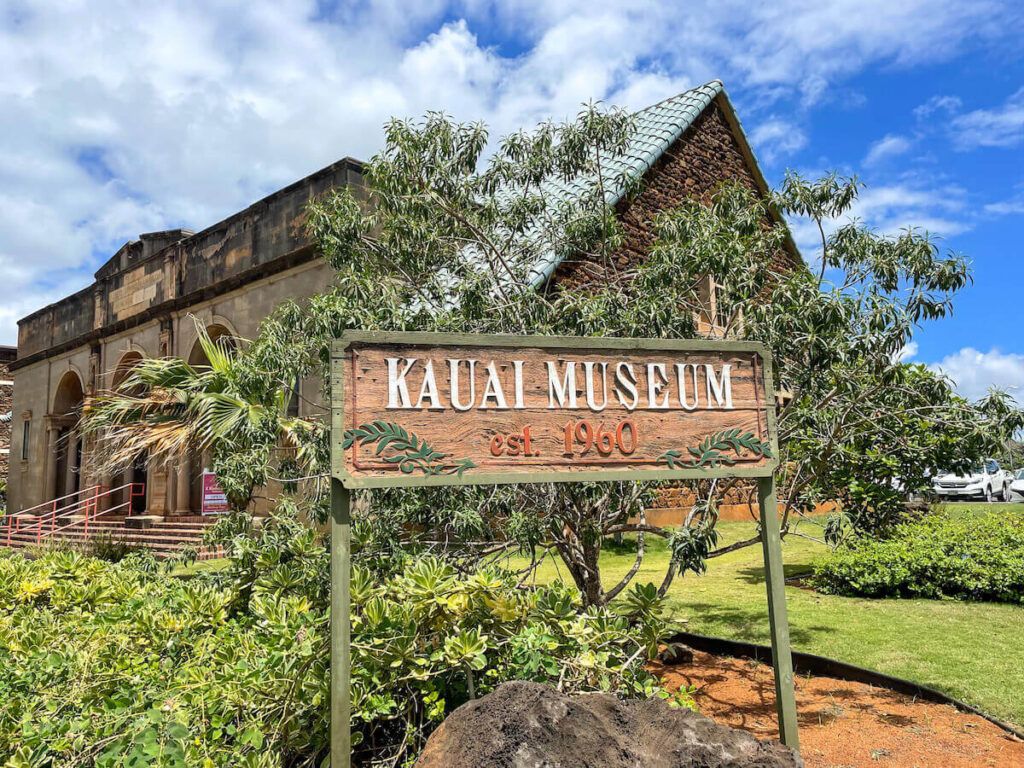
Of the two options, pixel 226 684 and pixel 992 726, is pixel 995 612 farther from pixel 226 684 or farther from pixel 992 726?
pixel 226 684

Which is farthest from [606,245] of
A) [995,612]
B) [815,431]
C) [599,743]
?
[995,612]

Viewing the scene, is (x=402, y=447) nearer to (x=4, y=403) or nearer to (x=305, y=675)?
(x=305, y=675)

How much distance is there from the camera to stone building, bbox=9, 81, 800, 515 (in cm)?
1390

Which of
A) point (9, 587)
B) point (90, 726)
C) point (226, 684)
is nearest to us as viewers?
point (90, 726)

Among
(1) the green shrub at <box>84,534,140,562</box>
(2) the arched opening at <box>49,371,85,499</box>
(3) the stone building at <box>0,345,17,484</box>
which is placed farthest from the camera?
(3) the stone building at <box>0,345,17,484</box>

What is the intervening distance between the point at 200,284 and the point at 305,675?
50.9 ft

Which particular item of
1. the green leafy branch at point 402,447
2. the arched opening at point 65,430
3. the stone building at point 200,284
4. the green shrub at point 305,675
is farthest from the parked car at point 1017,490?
the arched opening at point 65,430

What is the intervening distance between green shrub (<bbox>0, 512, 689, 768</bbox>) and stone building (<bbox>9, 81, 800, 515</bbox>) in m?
4.46

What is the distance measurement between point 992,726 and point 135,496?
21394 millimetres

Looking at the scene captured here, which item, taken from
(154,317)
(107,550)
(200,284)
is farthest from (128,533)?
(200,284)

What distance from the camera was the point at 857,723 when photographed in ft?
16.3

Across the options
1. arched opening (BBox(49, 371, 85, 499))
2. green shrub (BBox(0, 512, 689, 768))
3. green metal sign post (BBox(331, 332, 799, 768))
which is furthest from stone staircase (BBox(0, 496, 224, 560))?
green metal sign post (BBox(331, 332, 799, 768))

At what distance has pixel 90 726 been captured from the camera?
11.6 feet

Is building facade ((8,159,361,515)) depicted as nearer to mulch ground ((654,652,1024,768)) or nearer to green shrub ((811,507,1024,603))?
mulch ground ((654,652,1024,768))
